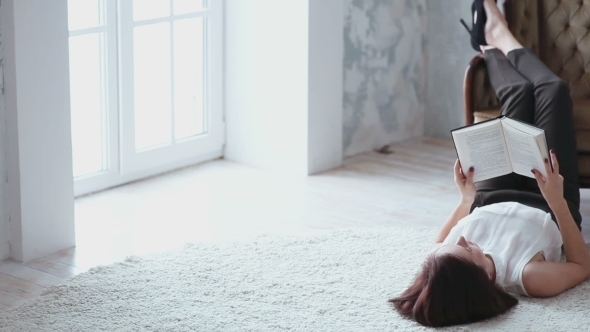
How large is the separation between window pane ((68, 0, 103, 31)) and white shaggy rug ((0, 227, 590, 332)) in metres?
1.07

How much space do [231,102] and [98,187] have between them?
0.81 meters

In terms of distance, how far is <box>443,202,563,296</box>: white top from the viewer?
8.43 feet

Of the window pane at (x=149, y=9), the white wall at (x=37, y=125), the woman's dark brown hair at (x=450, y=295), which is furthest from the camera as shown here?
the window pane at (x=149, y=9)

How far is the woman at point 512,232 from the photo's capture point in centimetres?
236

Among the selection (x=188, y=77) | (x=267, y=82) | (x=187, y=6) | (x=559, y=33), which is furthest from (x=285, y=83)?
(x=559, y=33)

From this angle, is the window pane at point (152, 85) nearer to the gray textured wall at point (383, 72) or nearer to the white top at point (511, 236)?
the gray textured wall at point (383, 72)

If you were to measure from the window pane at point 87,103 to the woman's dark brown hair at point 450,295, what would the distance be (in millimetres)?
1687

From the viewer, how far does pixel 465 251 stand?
242 centimetres

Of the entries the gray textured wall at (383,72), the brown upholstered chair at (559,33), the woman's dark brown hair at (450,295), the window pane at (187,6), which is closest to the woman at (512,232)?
the woman's dark brown hair at (450,295)

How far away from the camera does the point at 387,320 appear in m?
2.47

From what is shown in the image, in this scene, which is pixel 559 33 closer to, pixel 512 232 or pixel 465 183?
pixel 465 183

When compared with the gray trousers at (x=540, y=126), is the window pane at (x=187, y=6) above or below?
above

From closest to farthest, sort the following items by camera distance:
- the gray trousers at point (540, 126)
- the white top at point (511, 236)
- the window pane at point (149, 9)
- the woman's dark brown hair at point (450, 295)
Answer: the woman's dark brown hair at point (450, 295), the white top at point (511, 236), the gray trousers at point (540, 126), the window pane at point (149, 9)

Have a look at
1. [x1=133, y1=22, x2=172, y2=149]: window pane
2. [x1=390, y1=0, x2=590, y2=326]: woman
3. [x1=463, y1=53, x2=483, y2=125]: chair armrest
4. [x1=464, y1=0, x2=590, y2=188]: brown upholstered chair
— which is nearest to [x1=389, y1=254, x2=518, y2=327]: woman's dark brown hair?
[x1=390, y1=0, x2=590, y2=326]: woman
